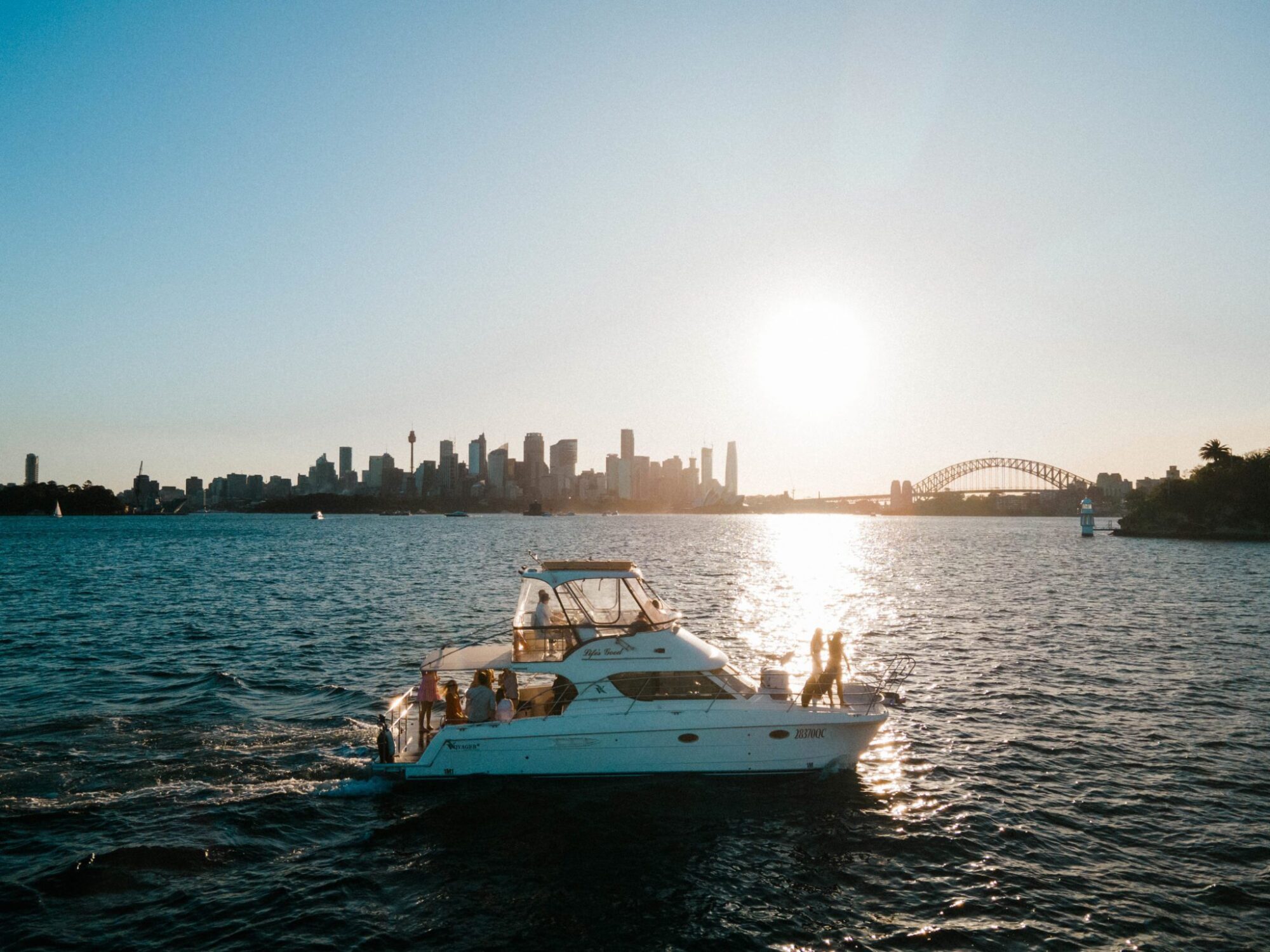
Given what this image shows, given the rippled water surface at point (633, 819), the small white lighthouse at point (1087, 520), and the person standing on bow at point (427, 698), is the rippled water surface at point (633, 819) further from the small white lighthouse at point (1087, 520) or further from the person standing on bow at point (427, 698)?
the small white lighthouse at point (1087, 520)

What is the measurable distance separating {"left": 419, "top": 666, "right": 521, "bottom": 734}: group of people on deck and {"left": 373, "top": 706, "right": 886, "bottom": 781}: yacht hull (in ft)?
0.93

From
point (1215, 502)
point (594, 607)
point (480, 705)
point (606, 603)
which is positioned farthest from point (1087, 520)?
point (480, 705)

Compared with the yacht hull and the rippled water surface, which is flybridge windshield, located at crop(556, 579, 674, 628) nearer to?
the yacht hull

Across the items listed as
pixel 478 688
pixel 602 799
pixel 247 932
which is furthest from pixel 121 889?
pixel 602 799

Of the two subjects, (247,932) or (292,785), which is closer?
(247,932)

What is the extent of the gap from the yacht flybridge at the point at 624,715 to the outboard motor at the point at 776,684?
2cm

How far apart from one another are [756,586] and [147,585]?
131 feet

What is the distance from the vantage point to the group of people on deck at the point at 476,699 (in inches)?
587

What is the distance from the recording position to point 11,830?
41.7 ft

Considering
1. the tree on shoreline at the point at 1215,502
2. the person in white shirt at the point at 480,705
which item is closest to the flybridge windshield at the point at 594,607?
the person in white shirt at the point at 480,705

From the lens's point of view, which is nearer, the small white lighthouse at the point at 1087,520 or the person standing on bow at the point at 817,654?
the person standing on bow at the point at 817,654

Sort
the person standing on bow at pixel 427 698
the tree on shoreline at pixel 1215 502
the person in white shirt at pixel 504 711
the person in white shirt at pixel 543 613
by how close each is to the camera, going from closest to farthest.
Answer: the person in white shirt at pixel 504 711
the person standing on bow at pixel 427 698
the person in white shirt at pixel 543 613
the tree on shoreline at pixel 1215 502

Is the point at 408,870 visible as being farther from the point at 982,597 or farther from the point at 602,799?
the point at 982,597

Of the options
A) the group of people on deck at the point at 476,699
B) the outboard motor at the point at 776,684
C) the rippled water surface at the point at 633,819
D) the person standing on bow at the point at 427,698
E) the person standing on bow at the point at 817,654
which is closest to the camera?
the rippled water surface at the point at 633,819
